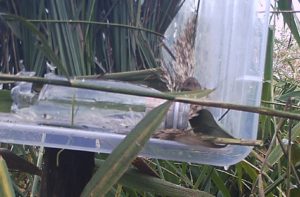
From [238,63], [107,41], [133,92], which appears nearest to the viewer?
[133,92]

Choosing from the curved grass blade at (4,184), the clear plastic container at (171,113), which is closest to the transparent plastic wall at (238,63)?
the clear plastic container at (171,113)

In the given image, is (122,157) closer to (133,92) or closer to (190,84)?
(133,92)

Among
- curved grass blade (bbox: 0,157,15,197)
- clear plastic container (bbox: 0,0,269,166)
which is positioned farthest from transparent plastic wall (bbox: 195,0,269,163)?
curved grass blade (bbox: 0,157,15,197)

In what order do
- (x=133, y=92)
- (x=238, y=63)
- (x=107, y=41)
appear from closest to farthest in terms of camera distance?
1. (x=133, y=92)
2. (x=238, y=63)
3. (x=107, y=41)

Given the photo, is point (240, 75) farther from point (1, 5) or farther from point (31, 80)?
point (1, 5)

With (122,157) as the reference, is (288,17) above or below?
above

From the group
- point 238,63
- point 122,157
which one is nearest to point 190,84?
point 238,63

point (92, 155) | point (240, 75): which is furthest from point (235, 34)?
point (92, 155)
